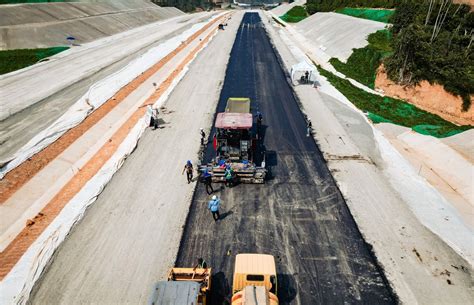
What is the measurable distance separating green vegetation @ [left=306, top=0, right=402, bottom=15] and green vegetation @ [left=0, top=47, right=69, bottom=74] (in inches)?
2827

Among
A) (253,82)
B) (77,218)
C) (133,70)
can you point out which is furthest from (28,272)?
(133,70)

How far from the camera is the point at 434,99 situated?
102 feet

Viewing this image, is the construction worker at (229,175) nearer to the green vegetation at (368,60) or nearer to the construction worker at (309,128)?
the construction worker at (309,128)

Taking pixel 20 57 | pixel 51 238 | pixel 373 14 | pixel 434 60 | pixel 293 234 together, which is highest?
pixel 373 14

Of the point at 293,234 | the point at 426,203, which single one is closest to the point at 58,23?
the point at 293,234

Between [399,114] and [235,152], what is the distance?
1833 centimetres

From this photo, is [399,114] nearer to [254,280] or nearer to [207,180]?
[207,180]

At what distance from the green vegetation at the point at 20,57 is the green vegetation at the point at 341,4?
7179cm

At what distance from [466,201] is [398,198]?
395cm

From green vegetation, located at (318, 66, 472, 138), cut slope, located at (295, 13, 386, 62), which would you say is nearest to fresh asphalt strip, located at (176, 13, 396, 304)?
green vegetation, located at (318, 66, 472, 138)

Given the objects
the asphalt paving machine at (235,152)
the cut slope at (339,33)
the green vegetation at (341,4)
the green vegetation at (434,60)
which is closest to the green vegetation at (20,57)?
the asphalt paving machine at (235,152)

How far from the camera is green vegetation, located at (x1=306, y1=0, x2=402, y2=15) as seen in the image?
72925 mm

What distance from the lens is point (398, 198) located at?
1770cm

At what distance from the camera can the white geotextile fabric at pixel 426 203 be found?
1480 centimetres
